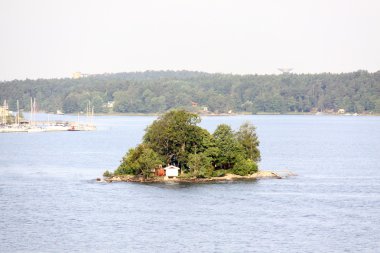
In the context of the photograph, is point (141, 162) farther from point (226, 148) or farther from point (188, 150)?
point (226, 148)

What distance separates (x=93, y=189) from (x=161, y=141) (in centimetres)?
775

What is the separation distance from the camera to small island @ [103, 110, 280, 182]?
7269 centimetres

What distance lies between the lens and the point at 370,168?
293 feet

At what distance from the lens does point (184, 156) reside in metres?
73.6

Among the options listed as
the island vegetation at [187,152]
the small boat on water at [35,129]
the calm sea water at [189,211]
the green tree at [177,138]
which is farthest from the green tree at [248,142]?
the small boat on water at [35,129]

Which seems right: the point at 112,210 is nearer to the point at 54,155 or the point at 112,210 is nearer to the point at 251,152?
the point at 251,152

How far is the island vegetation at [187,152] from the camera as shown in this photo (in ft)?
239

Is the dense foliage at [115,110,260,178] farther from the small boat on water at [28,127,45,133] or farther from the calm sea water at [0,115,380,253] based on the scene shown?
the small boat on water at [28,127,45,133]

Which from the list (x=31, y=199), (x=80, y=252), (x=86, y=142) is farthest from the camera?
(x=86, y=142)

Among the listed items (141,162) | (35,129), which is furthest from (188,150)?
(35,129)

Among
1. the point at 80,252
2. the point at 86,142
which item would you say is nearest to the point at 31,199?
the point at 80,252

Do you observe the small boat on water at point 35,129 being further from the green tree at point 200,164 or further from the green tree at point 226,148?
the green tree at point 200,164

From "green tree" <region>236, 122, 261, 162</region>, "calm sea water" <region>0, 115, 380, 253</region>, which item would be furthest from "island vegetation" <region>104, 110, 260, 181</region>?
"calm sea water" <region>0, 115, 380, 253</region>

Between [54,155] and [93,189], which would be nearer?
[93,189]
